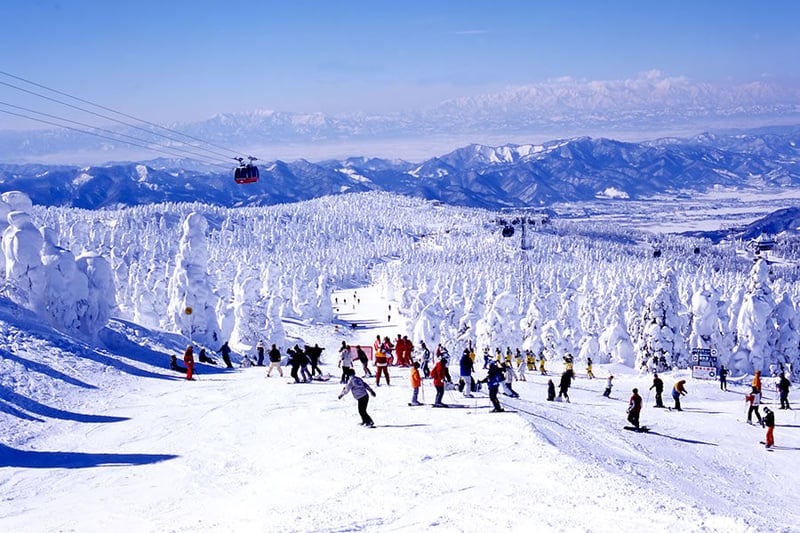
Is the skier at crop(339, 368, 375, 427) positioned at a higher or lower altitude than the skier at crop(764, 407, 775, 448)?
higher

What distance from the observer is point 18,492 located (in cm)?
1378

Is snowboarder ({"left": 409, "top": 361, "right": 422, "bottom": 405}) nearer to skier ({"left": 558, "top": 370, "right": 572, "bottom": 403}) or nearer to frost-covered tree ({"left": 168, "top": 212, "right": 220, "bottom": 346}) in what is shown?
skier ({"left": 558, "top": 370, "right": 572, "bottom": 403})

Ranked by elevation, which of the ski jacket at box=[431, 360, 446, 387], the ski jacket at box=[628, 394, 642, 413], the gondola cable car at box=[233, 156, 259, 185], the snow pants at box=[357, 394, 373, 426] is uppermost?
the gondola cable car at box=[233, 156, 259, 185]

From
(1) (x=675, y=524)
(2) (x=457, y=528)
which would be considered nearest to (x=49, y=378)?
(2) (x=457, y=528)

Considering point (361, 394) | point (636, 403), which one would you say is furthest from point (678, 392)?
point (361, 394)

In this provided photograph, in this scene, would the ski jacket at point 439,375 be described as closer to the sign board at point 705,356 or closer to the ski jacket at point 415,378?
the ski jacket at point 415,378

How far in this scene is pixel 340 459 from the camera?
47.3ft

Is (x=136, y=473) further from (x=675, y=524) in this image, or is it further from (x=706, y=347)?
(x=706, y=347)

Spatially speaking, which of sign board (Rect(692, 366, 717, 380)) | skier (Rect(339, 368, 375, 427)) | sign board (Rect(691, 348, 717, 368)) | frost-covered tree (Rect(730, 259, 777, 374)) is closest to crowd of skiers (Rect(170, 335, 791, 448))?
skier (Rect(339, 368, 375, 427))

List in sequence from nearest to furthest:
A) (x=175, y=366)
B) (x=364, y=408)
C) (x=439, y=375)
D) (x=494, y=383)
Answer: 1. (x=364, y=408)
2. (x=494, y=383)
3. (x=439, y=375)
4. (x=175, y=366)

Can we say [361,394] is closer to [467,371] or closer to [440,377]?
[440,377]

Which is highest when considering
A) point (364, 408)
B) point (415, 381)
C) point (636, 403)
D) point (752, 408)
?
point (415, 381)

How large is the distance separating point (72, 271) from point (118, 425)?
46.4 ft

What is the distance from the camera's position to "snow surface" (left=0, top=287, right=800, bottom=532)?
1120 cm
